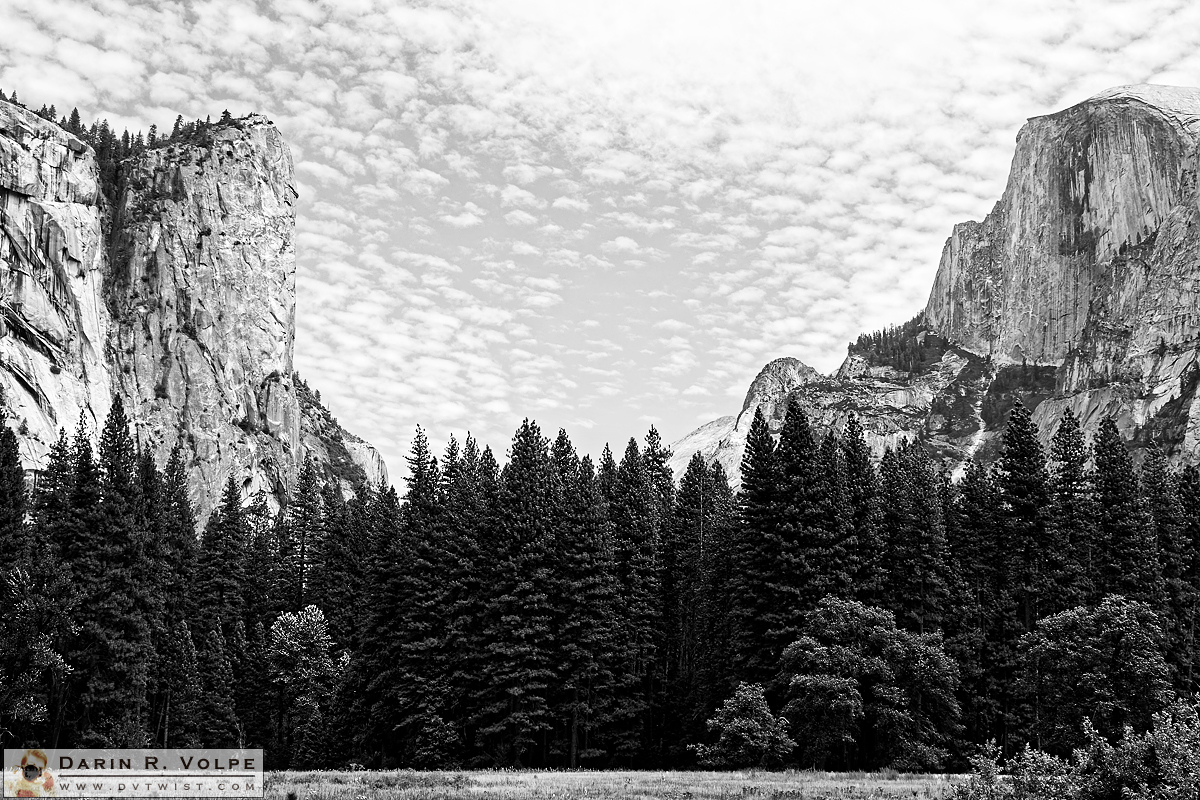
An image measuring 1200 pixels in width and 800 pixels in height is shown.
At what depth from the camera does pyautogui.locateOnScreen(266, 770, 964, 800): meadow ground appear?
84.8 feet

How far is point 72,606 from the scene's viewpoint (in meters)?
53.1

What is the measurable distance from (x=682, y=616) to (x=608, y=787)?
4211 cm

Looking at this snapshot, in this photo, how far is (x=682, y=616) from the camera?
233ft

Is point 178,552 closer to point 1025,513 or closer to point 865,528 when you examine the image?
point 865,528

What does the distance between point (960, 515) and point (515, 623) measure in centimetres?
2783

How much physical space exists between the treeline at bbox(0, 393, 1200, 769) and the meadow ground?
34.0 feet

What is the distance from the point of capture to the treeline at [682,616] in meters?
45.3

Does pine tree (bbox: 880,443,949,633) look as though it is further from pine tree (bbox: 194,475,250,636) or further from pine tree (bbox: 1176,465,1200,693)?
pine tree (bbox: 194,475,250,636)

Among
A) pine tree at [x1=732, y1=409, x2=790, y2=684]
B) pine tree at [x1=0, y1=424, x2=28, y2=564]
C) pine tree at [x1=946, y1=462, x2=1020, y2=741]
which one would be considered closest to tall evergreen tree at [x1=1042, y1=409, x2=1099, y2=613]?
pine tree at [x1=946, y1=462, x2=1020, y2=741]

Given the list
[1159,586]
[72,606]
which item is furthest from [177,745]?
[1159,586]

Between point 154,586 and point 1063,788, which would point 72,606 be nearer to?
point 154,586

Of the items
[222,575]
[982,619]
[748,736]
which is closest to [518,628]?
[748,736]

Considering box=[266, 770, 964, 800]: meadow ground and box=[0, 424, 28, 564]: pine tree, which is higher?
box=[0, 424, 28, 564]: pine tree

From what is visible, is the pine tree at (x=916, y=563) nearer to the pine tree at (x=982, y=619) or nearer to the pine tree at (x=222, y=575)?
the pine tree at (x=982, y=619)
